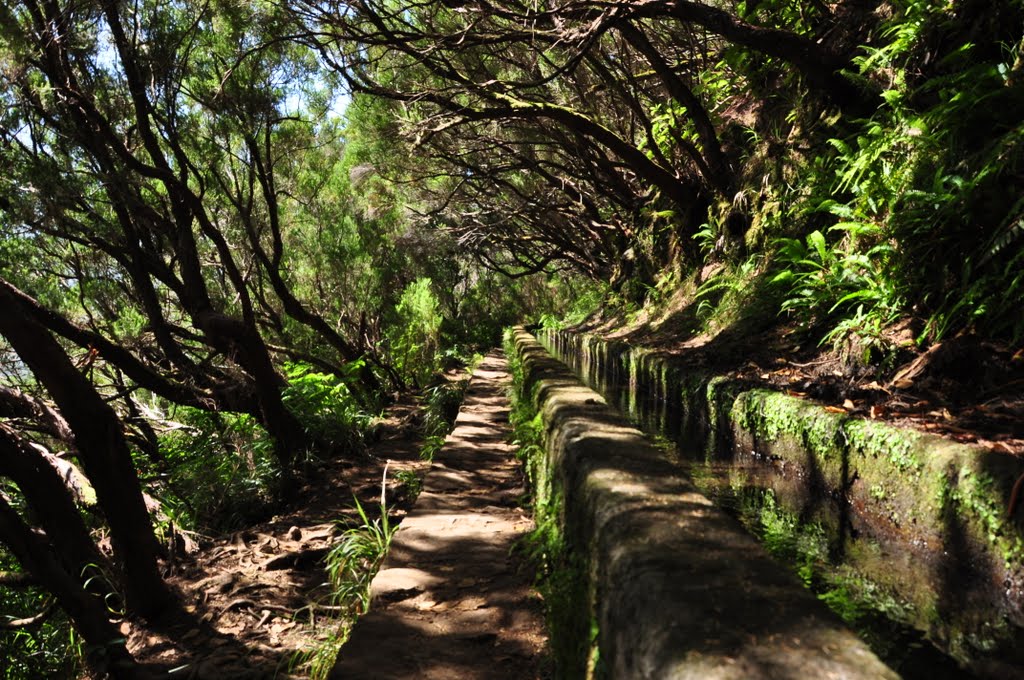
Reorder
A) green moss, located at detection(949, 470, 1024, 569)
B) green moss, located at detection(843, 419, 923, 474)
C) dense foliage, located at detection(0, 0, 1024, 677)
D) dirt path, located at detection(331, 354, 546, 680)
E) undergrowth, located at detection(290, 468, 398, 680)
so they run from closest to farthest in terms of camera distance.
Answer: green moss, located at detection(949, 470, 1024, 569) < dirt path, located at detection(331, 354, 546, 680) < green moss, located at detection(843, 419, 923, 474) < undergrowth, located at detection(290, 468, 398, 680) < dense foliage, located at detection(0, 0, 1024, 677)

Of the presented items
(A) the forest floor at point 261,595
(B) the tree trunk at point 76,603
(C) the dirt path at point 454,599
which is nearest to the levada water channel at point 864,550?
(C) the dirt path at point 454,599

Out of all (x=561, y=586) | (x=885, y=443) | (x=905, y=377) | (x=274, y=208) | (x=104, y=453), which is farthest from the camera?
(x=274, y=208)

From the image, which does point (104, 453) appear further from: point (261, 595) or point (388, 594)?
point (388, 594)

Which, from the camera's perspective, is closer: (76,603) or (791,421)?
(76,603)

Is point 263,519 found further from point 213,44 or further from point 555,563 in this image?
point 213,44

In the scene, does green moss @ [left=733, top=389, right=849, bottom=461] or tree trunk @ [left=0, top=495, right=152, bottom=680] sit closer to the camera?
tree trunk @ [left=0, top=495, right=152, bottom=680]

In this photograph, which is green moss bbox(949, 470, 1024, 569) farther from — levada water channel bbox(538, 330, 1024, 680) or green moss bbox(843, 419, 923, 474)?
green moss bbox(843, 419, 923, 474)

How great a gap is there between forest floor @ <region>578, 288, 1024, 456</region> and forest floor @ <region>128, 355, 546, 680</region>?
218 centimetres

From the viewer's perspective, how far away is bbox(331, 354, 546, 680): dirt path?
266 cm

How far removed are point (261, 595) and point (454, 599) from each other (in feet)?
5.58

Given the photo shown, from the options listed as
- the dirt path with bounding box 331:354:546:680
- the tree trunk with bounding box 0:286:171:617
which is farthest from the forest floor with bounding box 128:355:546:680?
the tree trunk with bounding box 0:286:171:617

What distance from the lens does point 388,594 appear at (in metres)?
3.26

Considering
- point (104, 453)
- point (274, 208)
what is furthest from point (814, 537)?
point (274, 208)

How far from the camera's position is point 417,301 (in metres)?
14.7
